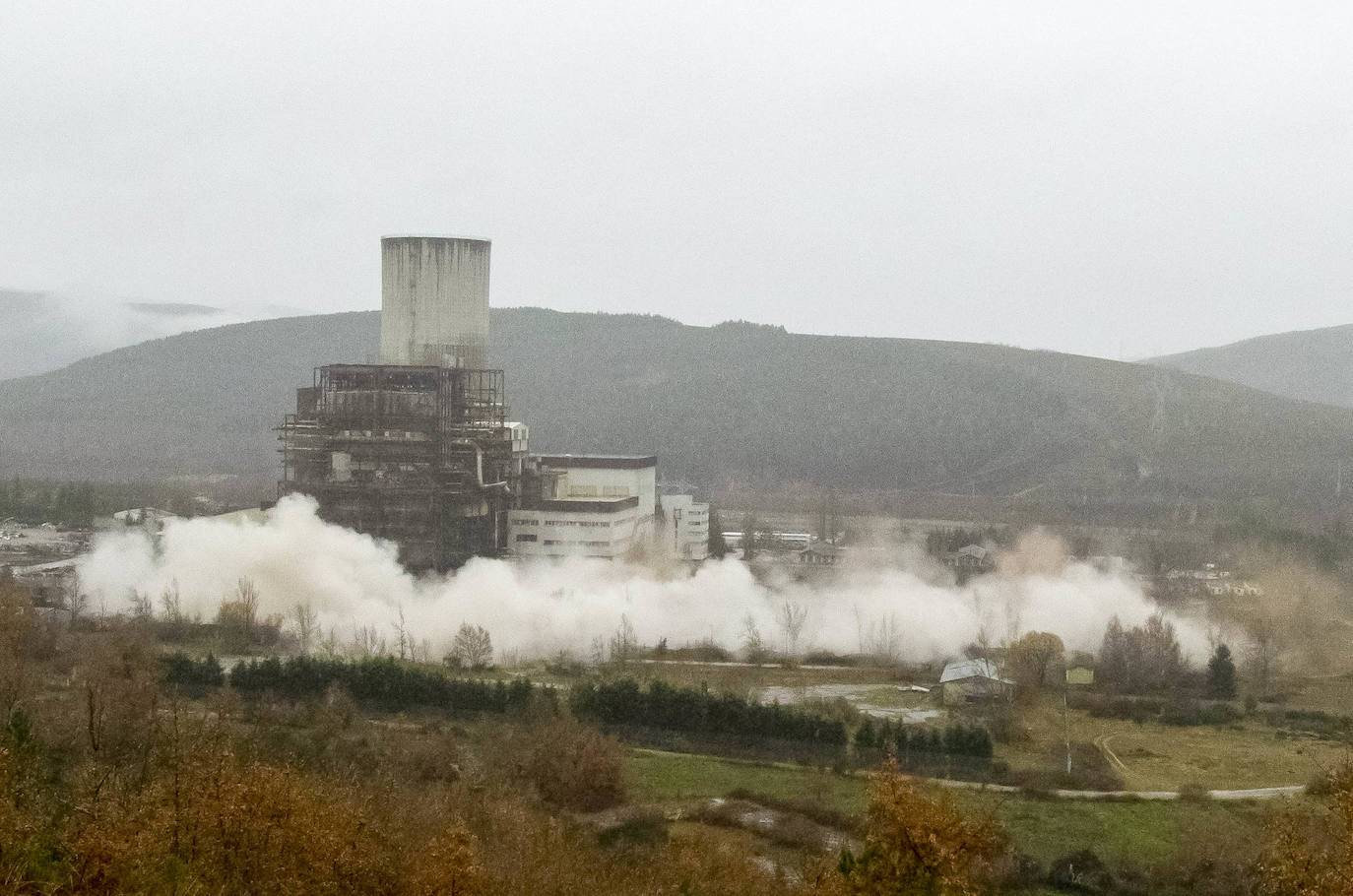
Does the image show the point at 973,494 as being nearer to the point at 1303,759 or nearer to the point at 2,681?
the point at 1303,759

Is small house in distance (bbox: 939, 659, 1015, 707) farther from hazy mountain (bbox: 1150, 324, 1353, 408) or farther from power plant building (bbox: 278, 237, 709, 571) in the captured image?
hazy mountain (bbox: 1150, 324, 1353, 408)

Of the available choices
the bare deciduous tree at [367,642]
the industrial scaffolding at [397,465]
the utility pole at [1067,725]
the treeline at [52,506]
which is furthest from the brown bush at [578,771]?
the treeline at [52,506]

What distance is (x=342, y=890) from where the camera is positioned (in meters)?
14.9

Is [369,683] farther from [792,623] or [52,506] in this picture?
[52,506]

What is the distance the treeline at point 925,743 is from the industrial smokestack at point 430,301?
2417 cm

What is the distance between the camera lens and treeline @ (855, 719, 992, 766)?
1101 inches

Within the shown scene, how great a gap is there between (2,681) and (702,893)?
15.4 metres

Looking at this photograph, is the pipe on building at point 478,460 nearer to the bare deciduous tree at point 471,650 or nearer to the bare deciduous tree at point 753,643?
the bare deciduous tree at point 471,650

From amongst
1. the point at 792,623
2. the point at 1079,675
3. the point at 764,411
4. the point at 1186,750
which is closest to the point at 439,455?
the point at 792,623

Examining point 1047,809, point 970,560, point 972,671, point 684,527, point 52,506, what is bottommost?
point 1047,809

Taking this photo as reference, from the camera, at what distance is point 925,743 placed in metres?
28.1

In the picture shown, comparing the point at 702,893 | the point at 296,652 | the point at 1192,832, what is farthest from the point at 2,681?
the point at 1192,832

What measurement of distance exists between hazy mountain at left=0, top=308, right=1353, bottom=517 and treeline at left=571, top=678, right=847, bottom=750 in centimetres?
5319

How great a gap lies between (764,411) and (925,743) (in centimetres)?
8539
